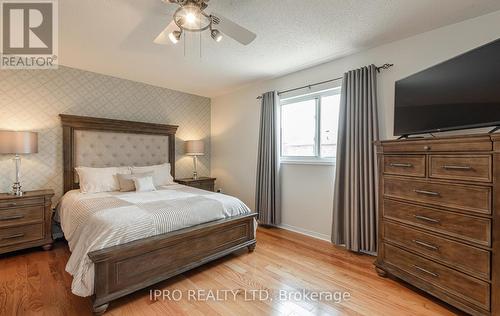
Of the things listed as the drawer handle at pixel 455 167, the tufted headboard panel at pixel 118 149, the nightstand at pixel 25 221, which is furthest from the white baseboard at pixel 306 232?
the nightstand at pixel 25 221

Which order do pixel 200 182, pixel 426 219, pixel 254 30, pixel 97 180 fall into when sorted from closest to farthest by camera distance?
pixel 426 219
pixel 254 30
pixel 97 180
pixel 200 182

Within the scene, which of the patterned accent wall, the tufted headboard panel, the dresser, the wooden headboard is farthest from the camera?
the tufted headboard panel

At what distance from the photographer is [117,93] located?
3736 mm

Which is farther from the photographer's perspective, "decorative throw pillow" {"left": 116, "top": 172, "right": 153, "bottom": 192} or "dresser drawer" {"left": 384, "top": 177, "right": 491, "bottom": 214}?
"decorative throw pillow" {"left": 116, "top": 172, "right": 153, "bottom": 192}

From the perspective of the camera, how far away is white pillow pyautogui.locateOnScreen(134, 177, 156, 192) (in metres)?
3.11

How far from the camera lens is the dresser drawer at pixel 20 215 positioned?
8.52 feet

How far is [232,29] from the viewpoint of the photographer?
182 centimetres

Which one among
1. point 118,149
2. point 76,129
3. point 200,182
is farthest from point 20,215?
point 200,182

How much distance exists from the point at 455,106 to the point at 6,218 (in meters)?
4.51

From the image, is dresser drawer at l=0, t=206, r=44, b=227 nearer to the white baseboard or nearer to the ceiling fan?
the ceiling fan

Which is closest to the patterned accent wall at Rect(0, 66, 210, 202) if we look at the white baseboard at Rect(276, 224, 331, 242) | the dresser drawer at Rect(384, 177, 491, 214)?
the white baseboard at Rect(276, 224, 331, 242)

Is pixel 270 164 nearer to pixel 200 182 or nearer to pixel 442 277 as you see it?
pixel 200 182

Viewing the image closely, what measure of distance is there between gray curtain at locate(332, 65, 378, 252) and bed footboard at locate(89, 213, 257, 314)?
1.20 metres

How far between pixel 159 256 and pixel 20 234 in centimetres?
195
